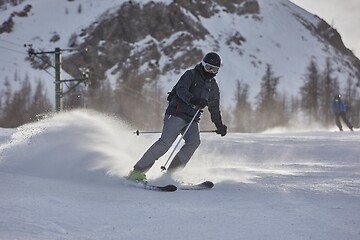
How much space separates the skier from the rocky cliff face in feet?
332

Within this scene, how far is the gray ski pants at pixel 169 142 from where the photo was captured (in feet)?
18.4

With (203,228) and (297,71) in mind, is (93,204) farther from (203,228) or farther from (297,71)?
(297,71)

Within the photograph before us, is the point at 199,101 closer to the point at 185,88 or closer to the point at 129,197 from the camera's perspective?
the point at 185,88

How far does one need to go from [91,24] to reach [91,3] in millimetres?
13140

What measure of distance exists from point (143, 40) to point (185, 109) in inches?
4661

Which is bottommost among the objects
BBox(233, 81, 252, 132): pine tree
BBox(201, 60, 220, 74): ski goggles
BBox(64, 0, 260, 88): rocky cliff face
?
A: BBox(233, 81, 252, 132): pine tree

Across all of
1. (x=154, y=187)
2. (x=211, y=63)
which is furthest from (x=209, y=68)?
(x=154, y=187)

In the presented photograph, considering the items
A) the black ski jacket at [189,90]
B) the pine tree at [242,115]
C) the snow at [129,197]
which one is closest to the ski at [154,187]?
the snow at [129,197]

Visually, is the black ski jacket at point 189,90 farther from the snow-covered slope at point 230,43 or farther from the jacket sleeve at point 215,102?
the snow-covered slope at point 230,43

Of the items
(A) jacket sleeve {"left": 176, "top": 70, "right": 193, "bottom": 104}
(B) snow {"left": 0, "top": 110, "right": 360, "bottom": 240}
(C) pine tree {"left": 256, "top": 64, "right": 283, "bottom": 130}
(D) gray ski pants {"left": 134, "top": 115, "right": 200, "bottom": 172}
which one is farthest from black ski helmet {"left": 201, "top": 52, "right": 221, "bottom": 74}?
(C) pine tree {"left": 256, "top": 64, "right": 283, "bottom": 130}

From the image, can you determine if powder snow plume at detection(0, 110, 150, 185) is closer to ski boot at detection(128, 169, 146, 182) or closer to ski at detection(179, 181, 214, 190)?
ski boot at detection(128, 169, 146, 182)

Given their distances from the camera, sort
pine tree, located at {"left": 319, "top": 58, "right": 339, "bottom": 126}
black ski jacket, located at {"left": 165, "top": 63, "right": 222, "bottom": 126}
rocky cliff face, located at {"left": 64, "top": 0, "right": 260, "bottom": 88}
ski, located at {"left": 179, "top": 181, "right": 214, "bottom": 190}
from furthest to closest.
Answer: rocky cliff face, located at {"left": 64, "top": 0, "right": 260, "bottom": 88} → pine tree, located at {"left": 319, "top": 58, "right": 339, "bottom": 126} → black ski jacket, located at {"left": 165, "top": 63, "right": 222, "bottom": 126} → ski, located at {"left": 179, "top": 181, "right": 214, "bottom": 190}

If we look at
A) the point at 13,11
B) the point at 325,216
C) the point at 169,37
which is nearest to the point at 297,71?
the point at 169,37

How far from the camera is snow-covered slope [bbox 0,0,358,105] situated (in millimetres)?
109125
